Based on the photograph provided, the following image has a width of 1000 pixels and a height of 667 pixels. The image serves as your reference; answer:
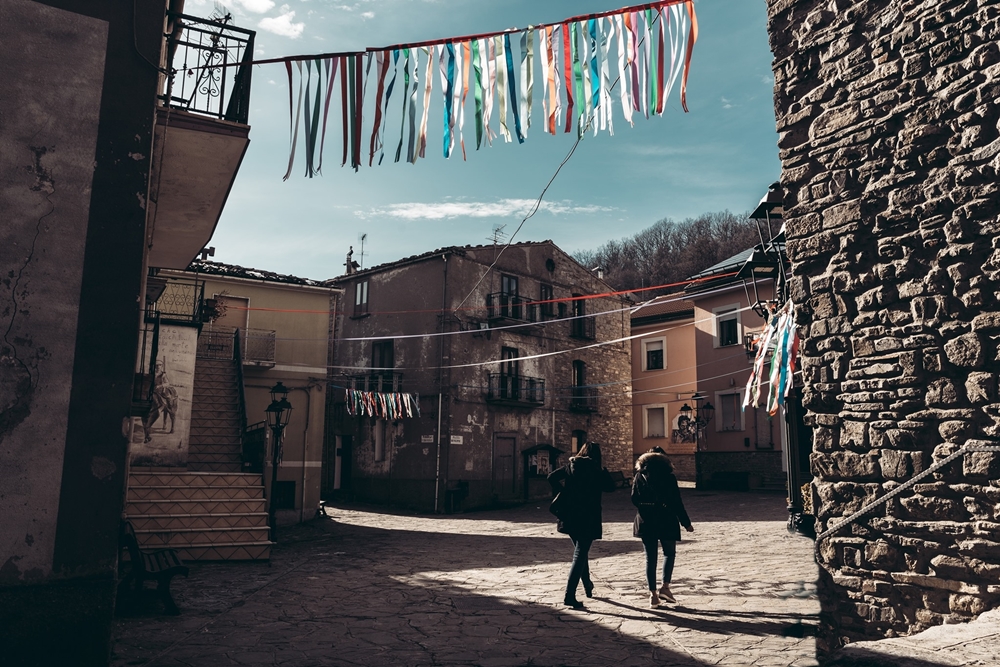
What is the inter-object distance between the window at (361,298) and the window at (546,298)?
6.83 m

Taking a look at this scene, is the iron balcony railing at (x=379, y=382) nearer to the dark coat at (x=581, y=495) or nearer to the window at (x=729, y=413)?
the window at (x=729, y=413)

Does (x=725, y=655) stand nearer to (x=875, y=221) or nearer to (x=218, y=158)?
(x=875, y=221)

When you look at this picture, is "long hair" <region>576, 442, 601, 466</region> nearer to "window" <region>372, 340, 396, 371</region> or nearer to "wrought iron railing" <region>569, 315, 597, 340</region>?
"window" <region>372, 340, 396, 371</region>

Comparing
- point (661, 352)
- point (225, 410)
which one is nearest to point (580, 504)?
point (225, 410)

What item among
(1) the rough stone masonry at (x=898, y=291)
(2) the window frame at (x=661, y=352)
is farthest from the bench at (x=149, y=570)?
(2) the window frame at (x=661, y=352)

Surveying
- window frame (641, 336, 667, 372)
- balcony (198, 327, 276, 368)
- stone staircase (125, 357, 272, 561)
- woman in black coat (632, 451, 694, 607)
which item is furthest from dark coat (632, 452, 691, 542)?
window frame (641, 336, 667, 372)

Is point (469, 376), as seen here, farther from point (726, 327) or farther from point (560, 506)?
point (560, 506)

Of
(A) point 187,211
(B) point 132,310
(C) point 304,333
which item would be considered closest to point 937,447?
(B) point 132,310

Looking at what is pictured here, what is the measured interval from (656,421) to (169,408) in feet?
75.4

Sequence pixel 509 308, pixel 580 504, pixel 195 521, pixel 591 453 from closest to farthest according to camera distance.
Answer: pixel 580 504
pixel 591 453
pixel 195 521
pixel 509 308

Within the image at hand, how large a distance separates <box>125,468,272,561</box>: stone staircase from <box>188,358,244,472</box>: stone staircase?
186 cm

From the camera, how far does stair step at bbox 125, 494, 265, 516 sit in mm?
11555

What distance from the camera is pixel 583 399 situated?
2955 cm

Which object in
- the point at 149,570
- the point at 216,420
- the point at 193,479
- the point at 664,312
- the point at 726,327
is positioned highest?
the point at 664,312
